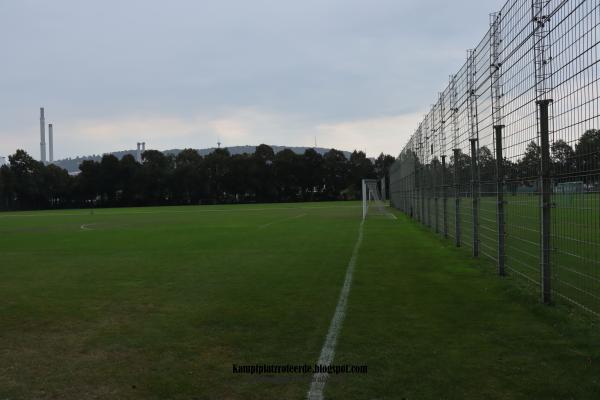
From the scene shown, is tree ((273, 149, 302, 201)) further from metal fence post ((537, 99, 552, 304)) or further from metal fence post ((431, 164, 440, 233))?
metal fence post ((537, 99, 552, 304))

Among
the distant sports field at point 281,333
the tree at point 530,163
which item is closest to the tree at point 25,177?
the distant sports field at point 281,333

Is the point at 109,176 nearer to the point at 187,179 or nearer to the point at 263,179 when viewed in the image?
the point at 187,179

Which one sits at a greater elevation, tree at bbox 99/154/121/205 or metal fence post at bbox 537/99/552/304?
tree at bbox 99/154/121/205

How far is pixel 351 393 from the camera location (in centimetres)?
411

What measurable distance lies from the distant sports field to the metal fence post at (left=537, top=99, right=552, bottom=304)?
1.18ft

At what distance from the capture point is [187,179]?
92.5m

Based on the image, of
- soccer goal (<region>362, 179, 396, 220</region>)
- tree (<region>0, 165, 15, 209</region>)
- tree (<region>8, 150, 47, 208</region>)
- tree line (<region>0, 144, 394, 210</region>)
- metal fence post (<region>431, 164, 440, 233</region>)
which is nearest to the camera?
metal fence post (<region>431, 164, 440, 233</region>)

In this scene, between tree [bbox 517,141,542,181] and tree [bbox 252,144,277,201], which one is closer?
tree [bbox 517,141,542,181]

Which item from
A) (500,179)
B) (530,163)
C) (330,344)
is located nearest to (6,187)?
(500,179)

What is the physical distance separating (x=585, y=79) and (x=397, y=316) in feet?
10.6

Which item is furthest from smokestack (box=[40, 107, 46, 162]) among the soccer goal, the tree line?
the soccer goal

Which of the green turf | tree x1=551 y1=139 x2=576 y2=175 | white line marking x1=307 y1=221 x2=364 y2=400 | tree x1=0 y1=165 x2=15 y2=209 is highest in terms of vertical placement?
tree x1=0 y1=165 x2=15 y2=209

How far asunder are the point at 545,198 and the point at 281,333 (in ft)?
12.0

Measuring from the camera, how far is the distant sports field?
14.1 feet
